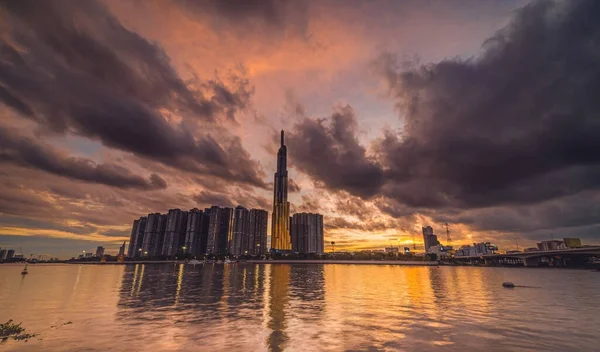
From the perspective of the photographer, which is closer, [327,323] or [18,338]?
[18,338]

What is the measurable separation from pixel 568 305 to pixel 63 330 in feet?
207

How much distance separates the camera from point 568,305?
40219 mm

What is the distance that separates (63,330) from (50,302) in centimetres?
2362

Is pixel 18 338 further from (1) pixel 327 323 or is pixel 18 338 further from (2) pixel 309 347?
(1) pixel 327 323

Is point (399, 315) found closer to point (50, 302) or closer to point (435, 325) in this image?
point (435, 325)

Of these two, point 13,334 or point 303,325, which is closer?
point 13,334

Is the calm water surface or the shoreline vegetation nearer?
the calm water surface

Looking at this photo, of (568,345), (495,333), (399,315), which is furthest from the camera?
(399,315)

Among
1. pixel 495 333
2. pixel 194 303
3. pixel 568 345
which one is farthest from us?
pixel 194 303

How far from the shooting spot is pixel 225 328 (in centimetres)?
2475

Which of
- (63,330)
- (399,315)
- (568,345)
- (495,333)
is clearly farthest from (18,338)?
(568,345)

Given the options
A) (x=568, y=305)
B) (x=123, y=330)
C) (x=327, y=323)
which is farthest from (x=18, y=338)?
(x=568, y=305)

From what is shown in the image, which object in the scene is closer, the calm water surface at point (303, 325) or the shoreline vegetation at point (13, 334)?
the calm water surface at point (303, 325)

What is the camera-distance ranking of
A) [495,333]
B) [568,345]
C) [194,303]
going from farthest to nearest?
1. [194,303]
2. [495,333]
3. [568,345]
